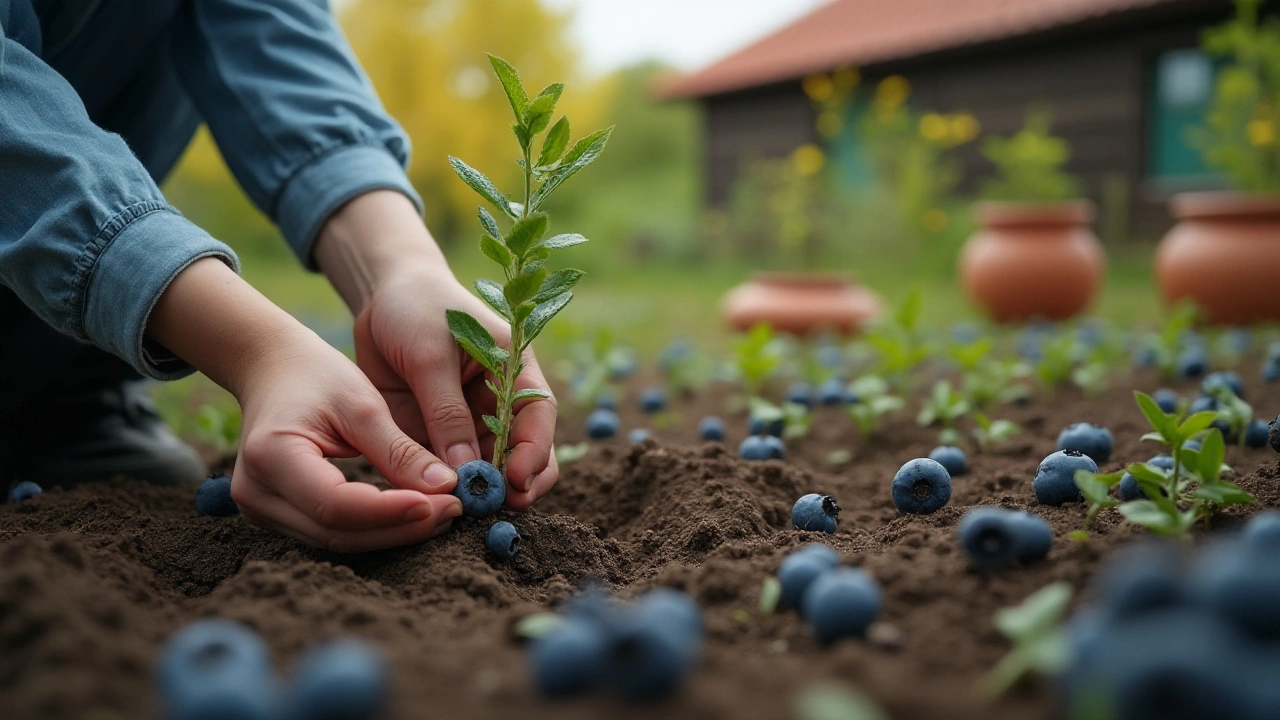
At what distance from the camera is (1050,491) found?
1.64m

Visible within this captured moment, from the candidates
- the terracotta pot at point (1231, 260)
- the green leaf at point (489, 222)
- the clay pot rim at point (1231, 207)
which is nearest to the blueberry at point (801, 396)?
the green leaf at point (489, 222)

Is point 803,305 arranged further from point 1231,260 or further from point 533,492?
point 533,492

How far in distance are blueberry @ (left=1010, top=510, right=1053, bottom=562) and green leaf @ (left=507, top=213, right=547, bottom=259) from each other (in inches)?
32.8

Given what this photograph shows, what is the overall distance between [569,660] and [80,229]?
121 cm

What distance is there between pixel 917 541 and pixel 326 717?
3.13ft

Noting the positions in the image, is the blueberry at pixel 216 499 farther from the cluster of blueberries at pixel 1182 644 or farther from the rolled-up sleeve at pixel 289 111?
the cluster of blueberries at pixel 1182 644

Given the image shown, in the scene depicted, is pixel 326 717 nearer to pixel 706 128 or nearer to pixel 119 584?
pixel 119 584

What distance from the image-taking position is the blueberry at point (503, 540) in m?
1.55

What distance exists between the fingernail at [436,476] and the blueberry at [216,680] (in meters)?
0.58

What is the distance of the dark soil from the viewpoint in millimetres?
933

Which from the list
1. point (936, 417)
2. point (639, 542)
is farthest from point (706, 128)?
point (639, 542)

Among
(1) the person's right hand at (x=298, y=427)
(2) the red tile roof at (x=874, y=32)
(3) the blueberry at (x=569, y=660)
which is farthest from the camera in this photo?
(2) the red tile roof at (x=874, y=32)

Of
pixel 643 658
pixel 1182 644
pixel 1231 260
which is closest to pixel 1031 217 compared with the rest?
pixel 1231 260

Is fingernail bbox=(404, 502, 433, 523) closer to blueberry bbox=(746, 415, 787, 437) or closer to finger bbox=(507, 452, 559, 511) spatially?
finger bbox=(507, 452, 559, 511)
